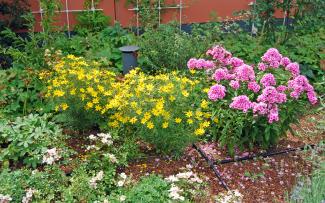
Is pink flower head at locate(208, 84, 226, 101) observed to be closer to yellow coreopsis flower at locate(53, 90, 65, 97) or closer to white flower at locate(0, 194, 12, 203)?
yellow coreopsis flower at locate(53, 90, 65, 97)

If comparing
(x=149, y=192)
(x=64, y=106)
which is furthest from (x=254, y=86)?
(x=64, y=106)

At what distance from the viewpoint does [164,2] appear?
23.5ft

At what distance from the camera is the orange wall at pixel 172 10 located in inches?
272

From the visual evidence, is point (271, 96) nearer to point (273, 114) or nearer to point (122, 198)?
point (273, 114)

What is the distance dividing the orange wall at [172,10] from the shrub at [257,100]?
3019mm

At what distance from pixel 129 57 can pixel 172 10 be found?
2.48 m

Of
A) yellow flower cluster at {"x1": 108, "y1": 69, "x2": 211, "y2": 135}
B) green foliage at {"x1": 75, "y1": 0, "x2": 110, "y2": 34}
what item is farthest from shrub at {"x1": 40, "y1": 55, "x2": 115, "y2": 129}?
green foliage at {"x1": 75, "y1": 0, "x2": 110, "y2": 34}

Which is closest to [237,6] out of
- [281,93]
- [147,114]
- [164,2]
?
[164,2]

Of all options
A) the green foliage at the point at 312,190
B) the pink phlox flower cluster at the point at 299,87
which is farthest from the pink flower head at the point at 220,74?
the green foliage at the point at 312,190

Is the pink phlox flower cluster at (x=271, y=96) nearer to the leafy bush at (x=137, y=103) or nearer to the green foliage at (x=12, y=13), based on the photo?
the leafy bush at (x=137, y=103)

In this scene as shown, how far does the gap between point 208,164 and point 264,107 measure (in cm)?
74

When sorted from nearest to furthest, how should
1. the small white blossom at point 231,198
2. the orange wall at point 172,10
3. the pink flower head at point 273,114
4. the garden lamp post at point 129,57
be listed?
the small white blossom at point 231,198
the pink flower head at point 273,114
the garden lamp post at point 129,57
the orange wall at point 172,10

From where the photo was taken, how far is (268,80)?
12.7 feet

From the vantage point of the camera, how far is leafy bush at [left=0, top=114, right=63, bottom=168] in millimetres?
3744
